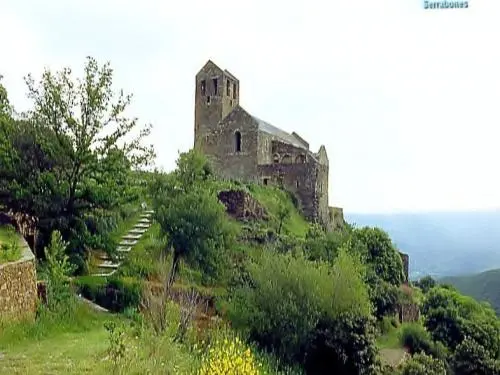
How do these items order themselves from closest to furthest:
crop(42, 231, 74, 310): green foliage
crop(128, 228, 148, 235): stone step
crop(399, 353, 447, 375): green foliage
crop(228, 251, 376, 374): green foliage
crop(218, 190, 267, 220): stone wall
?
1. crop(42, 231, 74, 310): green foliage
2. crop(228, 251, 376, 374): green foliage
3. crop(399, 353, 447, 375): green foliage
4. crop(128, 228, 148, 235): stone step
5. crop(218, 190, 267, 220): stone wall

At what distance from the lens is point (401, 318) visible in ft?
97.7

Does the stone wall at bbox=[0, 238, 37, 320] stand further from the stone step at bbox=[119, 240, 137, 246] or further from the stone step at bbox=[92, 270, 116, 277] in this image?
the stone step at bbox=[119, 240, 137, 246]

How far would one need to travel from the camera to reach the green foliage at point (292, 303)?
1802 cm

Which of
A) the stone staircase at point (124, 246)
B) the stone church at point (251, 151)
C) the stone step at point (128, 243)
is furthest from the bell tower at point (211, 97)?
the stone step at point (128, 243)

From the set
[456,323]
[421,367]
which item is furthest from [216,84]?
[421,367]

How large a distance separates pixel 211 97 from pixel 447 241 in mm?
105065

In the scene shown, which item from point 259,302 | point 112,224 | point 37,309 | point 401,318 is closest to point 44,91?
point 112,224

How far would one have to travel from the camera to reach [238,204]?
30.0 m

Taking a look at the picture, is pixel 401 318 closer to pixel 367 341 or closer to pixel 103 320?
pixel 367 341

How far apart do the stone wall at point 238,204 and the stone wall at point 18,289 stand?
15.4 metres

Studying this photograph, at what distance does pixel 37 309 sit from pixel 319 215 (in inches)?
1014

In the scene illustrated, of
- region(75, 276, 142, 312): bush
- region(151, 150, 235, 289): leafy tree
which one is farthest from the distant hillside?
region(75, 276, 142, 312): bush

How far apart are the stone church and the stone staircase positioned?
12.8 m

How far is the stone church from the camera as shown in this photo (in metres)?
37.6
